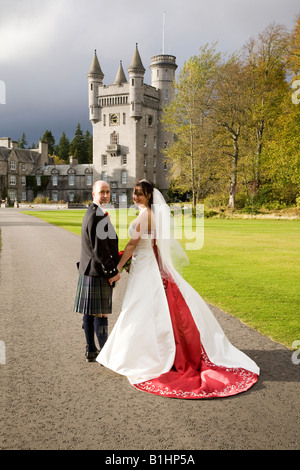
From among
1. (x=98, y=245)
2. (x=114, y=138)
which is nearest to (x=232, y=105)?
(x=98, y=245)

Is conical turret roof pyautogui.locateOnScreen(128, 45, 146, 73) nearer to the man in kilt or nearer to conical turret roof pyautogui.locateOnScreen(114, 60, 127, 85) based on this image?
conical turret roof pyautogui.locateOnScreen(114, 60, 127, 85)

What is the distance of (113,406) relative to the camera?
140 inches

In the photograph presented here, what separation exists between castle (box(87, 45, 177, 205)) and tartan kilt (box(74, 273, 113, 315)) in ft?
195

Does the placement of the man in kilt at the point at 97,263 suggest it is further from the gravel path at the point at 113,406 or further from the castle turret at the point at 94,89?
the castle turret at the point at 94,89

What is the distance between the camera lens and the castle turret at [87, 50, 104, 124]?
68.6m

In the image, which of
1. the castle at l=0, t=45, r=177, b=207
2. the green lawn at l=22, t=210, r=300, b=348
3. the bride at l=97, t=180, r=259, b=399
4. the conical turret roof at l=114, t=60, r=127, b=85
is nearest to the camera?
the bride at l=97, t=180, r=259, b=399

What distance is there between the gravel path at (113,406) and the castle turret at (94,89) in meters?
66.9

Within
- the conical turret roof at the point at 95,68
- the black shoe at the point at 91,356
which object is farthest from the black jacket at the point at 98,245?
the conical turret roof at the point at 95,68

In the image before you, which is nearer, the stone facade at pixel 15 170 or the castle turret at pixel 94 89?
the castle turret at pixel 94 89

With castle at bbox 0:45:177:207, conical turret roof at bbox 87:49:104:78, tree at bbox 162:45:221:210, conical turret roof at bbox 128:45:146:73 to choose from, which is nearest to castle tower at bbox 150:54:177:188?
castle at bbox 0:45:177:207

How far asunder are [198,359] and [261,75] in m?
37.6

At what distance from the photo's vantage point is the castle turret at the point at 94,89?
6856 centimetres
